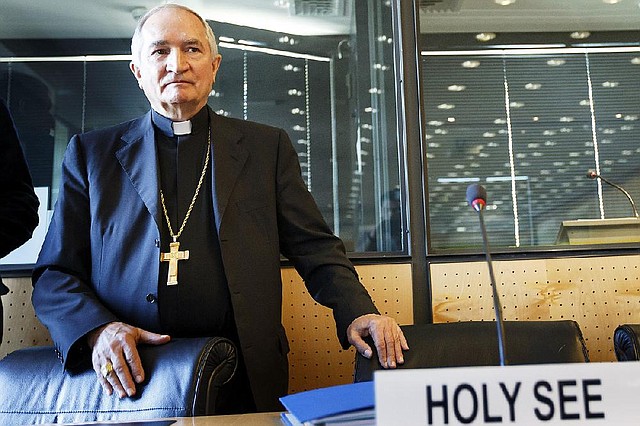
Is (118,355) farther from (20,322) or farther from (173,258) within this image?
(20,322)

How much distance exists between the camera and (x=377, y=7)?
2.82 meters

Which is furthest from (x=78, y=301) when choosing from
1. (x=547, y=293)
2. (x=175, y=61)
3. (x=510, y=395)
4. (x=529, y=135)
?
(x=529, y=135)

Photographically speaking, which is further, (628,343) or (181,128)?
(181,128)

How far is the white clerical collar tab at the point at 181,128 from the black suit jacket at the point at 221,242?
0.07 m

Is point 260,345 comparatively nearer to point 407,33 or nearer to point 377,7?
point 407,33

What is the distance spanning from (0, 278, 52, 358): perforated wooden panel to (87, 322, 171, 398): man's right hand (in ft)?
2.39

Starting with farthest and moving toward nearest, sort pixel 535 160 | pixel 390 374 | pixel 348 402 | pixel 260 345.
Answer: pixel 535 160 < pixel 260 345 < pixel 348 402 < pixel 390 374

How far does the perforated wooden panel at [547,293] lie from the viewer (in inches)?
90.5

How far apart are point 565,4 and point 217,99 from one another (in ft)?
9.13

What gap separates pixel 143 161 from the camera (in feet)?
6.25

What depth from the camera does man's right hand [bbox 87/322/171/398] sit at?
54.5 inches

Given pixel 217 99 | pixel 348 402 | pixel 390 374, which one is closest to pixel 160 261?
pixel 348 402

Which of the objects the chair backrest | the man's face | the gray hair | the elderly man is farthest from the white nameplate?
the gray hair

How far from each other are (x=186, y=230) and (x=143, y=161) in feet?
0.78
